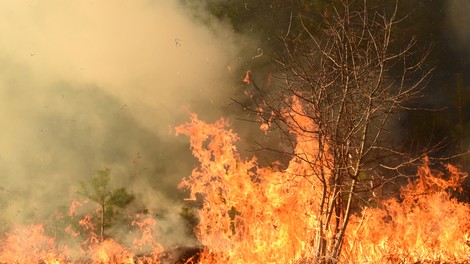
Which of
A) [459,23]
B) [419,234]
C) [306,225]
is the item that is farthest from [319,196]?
[459,23]

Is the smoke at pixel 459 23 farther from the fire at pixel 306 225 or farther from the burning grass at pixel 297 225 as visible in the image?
the fire at pixel 306 225

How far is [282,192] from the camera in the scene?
902cm

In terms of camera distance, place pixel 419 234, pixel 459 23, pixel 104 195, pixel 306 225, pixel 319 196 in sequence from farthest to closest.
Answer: pixel 459 23
pixel 104 195
pixel 419 234
pixel 319 196
pixel 306 225

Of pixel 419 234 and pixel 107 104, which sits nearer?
pixel 419 234

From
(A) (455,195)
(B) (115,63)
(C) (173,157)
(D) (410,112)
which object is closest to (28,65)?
(B) (115,63)

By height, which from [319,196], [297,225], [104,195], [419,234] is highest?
[104,195]

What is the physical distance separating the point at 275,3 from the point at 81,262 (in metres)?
18.4

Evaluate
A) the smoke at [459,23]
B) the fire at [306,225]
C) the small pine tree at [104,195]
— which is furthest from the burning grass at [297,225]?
the smoke at [459,23]

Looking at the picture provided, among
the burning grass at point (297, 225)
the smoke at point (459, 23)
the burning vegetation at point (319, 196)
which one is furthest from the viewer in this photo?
the smoke at point (459, 23)

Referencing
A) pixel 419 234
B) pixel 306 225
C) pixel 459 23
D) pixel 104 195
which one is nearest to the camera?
pixel 306 225

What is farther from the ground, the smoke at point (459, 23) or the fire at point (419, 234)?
the smoke at point (459, 23)

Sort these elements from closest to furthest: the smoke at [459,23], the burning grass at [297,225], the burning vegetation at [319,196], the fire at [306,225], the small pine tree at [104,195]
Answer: the burning vegetation at [319,196]
the fire at [306,225]
the burning grass at [297,225]
the small pine tree at [104,195]
the smoke at [459,23]

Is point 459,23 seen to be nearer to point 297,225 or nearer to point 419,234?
point 419,234

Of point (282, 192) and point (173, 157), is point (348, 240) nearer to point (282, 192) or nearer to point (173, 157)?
point (282, 192)
